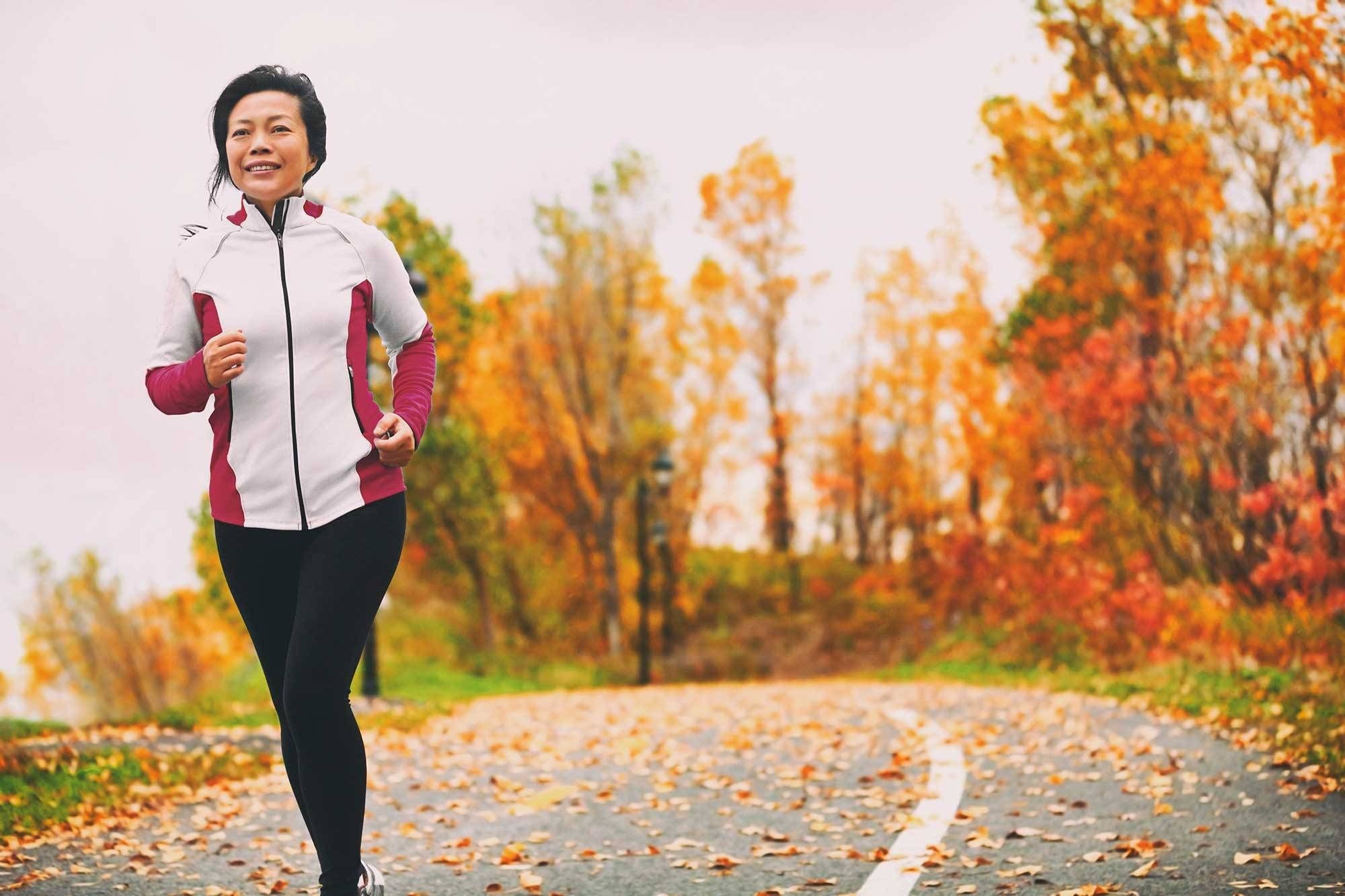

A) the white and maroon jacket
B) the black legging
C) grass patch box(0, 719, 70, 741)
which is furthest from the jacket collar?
grass patch box(0, 719, 70, 741)

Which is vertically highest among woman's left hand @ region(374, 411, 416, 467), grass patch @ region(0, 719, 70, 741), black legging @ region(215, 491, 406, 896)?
woman's left hand @ region(374, 411, 416, 467)

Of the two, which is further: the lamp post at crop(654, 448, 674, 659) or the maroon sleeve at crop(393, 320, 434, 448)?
the lamp post at crop(654, 448, 674, 659)

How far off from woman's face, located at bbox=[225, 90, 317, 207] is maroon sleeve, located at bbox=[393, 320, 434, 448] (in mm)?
561

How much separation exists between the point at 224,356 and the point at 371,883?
1536mm

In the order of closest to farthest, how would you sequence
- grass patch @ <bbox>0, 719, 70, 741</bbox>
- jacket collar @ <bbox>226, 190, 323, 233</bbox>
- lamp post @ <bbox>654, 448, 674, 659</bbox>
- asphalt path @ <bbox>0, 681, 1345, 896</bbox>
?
jacket collar @ <bbox>226, 190, 323, 233</bbox>, asphalt path @ <bbox>0, 681, 1345, 896</bbox>, grass patch @ <bbox>0, 719, 70, 741</bbox>, lamp post @ <bbox>654, 448, 674, 659</bbox>

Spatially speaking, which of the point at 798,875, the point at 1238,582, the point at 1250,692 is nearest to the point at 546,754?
the point at 798,875

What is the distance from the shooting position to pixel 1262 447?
12461mm

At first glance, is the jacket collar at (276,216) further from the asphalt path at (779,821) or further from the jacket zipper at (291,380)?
the asphalt path at (779,821)

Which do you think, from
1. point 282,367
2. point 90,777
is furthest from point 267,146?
point 90,777

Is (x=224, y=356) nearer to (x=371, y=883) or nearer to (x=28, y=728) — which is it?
(x=371, y=883)

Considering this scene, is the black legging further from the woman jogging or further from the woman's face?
the woman's face

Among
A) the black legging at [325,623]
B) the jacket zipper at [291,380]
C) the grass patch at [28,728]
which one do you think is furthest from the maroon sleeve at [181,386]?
the grass patch at [28,728]

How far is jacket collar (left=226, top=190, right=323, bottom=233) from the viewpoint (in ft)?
11.9

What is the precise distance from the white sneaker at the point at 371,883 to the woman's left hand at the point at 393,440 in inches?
44.4
